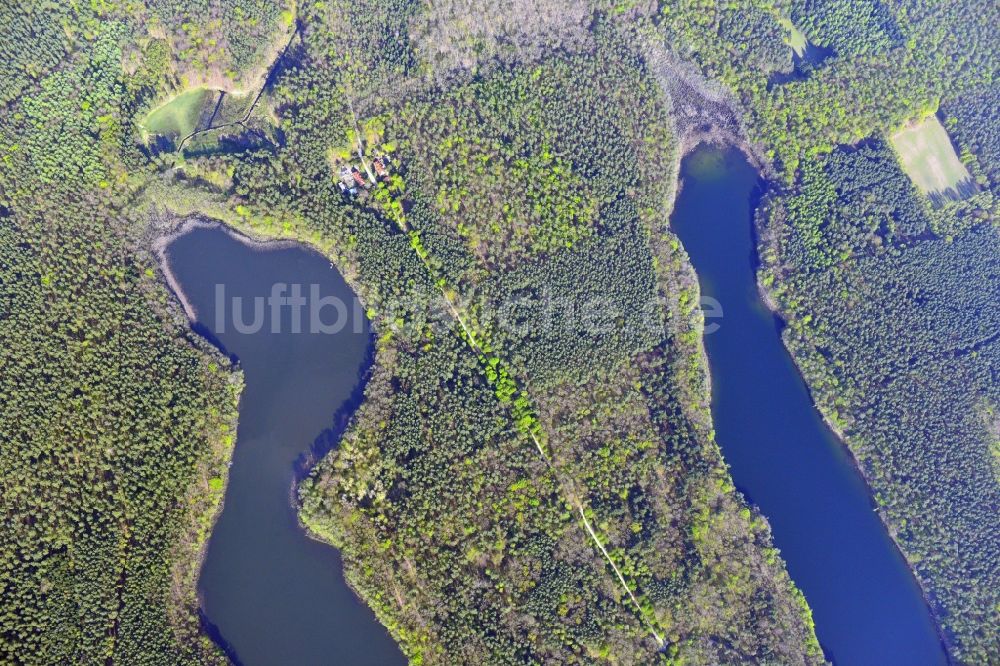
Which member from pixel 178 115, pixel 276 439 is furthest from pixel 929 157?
pixel 178 115

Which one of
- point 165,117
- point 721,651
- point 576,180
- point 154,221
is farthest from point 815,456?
point 165,117

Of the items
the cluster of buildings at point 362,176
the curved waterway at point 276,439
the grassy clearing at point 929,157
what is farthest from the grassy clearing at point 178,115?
the grassy clearing at point 929,157

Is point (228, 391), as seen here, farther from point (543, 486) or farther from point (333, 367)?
point (543, 486)

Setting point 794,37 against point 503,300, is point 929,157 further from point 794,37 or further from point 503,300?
point 503,300

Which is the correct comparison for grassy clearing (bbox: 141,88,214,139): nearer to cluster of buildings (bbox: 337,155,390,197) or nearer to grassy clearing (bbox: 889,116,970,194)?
cluster of buildings (bbox: 337,155,390,197)

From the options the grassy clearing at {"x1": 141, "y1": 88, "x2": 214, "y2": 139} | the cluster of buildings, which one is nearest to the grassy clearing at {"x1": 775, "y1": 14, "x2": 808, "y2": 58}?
the cluster of buildings

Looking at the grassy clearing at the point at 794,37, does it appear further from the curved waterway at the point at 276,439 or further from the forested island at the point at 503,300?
the curved waterway at the point at 276,439

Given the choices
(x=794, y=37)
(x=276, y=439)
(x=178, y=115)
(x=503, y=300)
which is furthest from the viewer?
(x=794, y=37)

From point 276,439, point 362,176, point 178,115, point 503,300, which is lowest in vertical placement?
point 276,439

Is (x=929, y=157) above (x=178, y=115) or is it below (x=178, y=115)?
above
